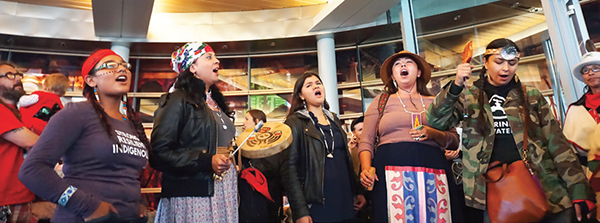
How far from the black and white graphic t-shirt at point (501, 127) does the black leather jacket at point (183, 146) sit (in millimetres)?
1445

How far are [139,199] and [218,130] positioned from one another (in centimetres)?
60

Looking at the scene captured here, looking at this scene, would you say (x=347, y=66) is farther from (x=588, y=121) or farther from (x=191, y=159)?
(x=191, y=159)

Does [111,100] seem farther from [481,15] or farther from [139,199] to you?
[481,15]

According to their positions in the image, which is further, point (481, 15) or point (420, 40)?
point (420, 40)

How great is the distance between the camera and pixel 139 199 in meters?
1.52

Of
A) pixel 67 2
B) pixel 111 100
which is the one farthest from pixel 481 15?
pixel 67 2

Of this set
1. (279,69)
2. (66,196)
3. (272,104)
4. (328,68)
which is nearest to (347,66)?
(328,68)

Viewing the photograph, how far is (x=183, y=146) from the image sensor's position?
1.87 m

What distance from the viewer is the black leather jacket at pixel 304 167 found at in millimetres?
2275

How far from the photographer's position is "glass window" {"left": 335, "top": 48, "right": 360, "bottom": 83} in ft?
23.4

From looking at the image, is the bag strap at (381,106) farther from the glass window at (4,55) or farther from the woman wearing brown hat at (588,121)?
the glass window at (4,55)

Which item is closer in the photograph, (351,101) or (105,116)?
(105,116)

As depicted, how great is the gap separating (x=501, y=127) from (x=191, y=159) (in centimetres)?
159

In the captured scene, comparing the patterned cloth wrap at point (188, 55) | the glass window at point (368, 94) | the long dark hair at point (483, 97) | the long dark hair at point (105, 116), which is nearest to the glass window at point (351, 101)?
the glass window at point (368, 94)
